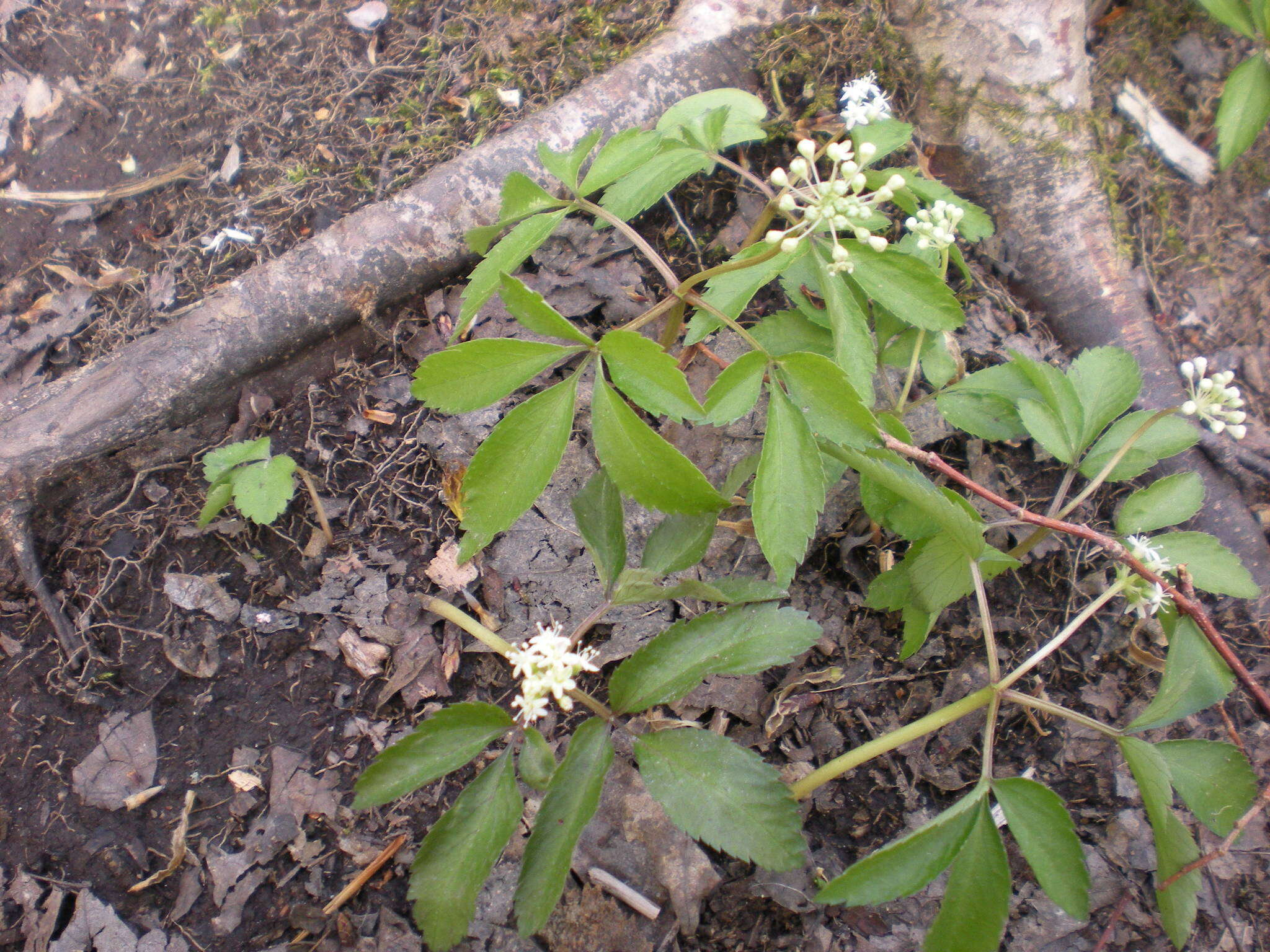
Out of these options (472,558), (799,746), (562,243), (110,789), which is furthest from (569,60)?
(110,789)

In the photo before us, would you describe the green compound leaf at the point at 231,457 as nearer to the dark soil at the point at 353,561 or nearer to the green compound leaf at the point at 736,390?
the dark soil at the point at 353,561

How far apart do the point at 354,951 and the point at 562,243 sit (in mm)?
1998

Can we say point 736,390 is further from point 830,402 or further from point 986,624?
point 986,624

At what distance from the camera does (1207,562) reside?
5.41ft

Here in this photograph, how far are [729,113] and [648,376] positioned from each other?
94cm

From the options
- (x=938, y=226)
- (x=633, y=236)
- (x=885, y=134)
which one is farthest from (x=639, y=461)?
(x=885, y=134)

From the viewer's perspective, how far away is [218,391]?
2078 mm

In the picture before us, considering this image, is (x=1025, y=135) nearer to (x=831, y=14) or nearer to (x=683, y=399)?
(x=831, y=14)

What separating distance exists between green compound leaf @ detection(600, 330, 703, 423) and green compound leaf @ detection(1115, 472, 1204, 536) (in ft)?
3.64

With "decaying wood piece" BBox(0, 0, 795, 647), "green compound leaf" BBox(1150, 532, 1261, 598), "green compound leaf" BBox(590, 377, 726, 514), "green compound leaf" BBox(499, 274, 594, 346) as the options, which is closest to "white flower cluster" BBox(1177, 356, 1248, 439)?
"green compound leaf" BBox(1150, 532, 1261, 598)

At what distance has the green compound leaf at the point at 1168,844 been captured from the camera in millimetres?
1359

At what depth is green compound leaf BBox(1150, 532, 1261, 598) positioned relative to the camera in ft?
5.32

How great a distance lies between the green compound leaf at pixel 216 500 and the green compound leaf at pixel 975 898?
75.8 inches

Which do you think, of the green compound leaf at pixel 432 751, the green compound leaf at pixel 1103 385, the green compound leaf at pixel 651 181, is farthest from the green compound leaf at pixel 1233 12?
the green compound leaf at pixel 432 751
